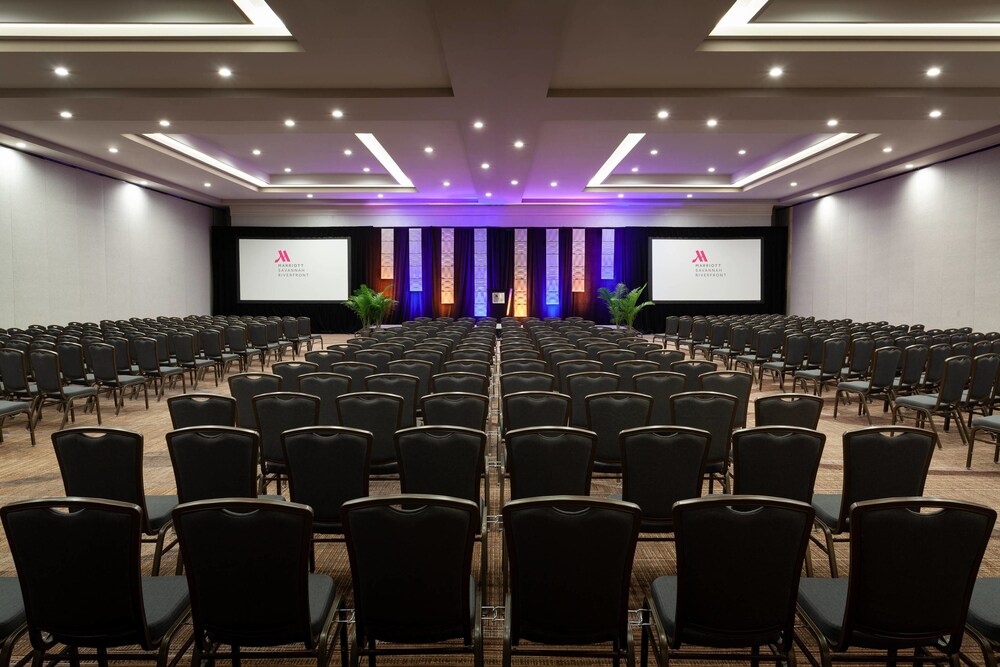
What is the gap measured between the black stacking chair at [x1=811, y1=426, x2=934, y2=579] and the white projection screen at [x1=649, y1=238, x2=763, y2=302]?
18.9 m

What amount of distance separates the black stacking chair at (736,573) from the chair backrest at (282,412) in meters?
2.75

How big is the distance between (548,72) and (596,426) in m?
5.26

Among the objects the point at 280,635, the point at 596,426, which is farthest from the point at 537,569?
the point at 596,426

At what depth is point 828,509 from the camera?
354 cm

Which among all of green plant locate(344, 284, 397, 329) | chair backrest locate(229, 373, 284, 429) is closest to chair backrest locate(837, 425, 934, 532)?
chair backrest locate(229, 373, 284, 429)

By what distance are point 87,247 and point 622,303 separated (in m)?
14.3

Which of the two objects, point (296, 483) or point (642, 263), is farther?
point (642, 263)

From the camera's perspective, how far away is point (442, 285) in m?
22.2

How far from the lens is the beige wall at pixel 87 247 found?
493 inches

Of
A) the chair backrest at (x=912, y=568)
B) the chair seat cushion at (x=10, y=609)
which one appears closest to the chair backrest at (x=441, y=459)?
the chair seat cushion at (x=10, y=609)

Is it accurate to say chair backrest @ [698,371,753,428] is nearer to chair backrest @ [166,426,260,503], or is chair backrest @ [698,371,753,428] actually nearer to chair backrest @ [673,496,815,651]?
chair backrest @ [673,496,815,651]

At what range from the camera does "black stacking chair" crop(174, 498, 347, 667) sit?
2.15 meters

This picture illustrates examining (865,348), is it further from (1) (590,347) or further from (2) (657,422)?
(2) (657,422)

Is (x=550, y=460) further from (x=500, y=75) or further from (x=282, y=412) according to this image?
(x=500, y=75)
